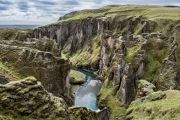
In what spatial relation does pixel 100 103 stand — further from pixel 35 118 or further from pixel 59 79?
pixel 35 118

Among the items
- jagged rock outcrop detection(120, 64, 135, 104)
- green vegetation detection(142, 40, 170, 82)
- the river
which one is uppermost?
green vegetation detection(142, 40, 170, 82)

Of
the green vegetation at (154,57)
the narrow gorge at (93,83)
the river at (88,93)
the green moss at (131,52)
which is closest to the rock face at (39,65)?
the narrow gorge at (93,83)

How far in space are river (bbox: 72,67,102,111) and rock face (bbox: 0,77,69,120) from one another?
64.9m

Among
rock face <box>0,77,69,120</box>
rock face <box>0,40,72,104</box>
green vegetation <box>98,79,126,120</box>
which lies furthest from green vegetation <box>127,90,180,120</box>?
green vegetation <box>98,79,126,120</box>

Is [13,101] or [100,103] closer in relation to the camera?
[13,101]

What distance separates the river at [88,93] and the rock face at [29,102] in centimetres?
6488

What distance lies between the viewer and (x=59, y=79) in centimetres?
8150

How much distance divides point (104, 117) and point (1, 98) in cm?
2485

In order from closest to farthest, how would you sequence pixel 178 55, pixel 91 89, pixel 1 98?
pixel 1 98, pixel 178 55, pixel 91 89

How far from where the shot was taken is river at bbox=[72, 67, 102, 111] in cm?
10438

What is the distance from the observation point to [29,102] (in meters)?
30.7

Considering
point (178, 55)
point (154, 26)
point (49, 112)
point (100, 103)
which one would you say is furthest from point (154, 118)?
point (154, 26)

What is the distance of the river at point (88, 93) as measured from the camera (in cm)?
10438

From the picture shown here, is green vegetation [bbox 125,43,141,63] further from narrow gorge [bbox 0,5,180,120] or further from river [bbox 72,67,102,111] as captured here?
river [bbox 72,67,102,111]
